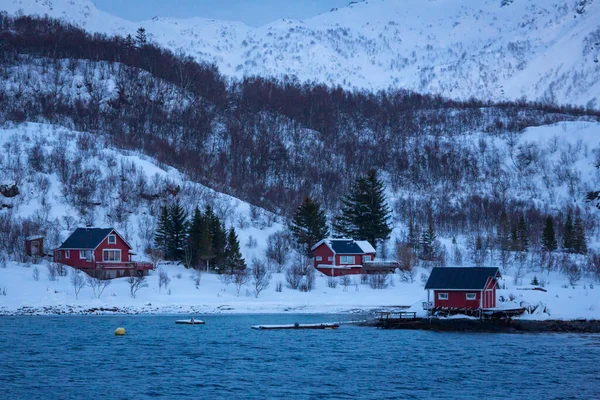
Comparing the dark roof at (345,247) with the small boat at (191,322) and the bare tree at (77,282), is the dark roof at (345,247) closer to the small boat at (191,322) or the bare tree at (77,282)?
the bare tree at (77,282)

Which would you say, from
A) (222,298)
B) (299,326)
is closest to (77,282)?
(222,298)

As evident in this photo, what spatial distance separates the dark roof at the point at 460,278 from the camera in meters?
62.4

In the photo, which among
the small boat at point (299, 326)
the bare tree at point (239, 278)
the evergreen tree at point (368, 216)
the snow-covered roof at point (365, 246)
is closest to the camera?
the small boat at point (299, 326)

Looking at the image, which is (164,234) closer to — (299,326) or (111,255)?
(111,255)

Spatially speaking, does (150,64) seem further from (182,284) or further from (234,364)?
(234,364)

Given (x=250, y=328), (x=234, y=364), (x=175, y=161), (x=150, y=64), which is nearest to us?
(x=234, y=364)

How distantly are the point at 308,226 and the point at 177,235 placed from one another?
16533 millimetres

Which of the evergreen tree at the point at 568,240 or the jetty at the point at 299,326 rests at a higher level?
the evergreen tree at the point at 568,240

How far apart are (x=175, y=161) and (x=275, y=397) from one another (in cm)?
10025

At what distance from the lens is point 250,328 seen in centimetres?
5834

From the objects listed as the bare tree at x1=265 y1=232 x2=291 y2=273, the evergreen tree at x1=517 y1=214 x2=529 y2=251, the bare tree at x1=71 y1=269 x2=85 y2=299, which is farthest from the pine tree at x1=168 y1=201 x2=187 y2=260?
the evergreen tree at x1=517 y1=214 x2=529 y2=251

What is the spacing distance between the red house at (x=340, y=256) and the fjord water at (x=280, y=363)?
1150 inches

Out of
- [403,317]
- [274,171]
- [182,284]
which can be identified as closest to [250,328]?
[403,317]

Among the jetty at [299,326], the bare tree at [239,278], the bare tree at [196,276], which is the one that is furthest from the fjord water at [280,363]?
the bare tree at [239,278]
